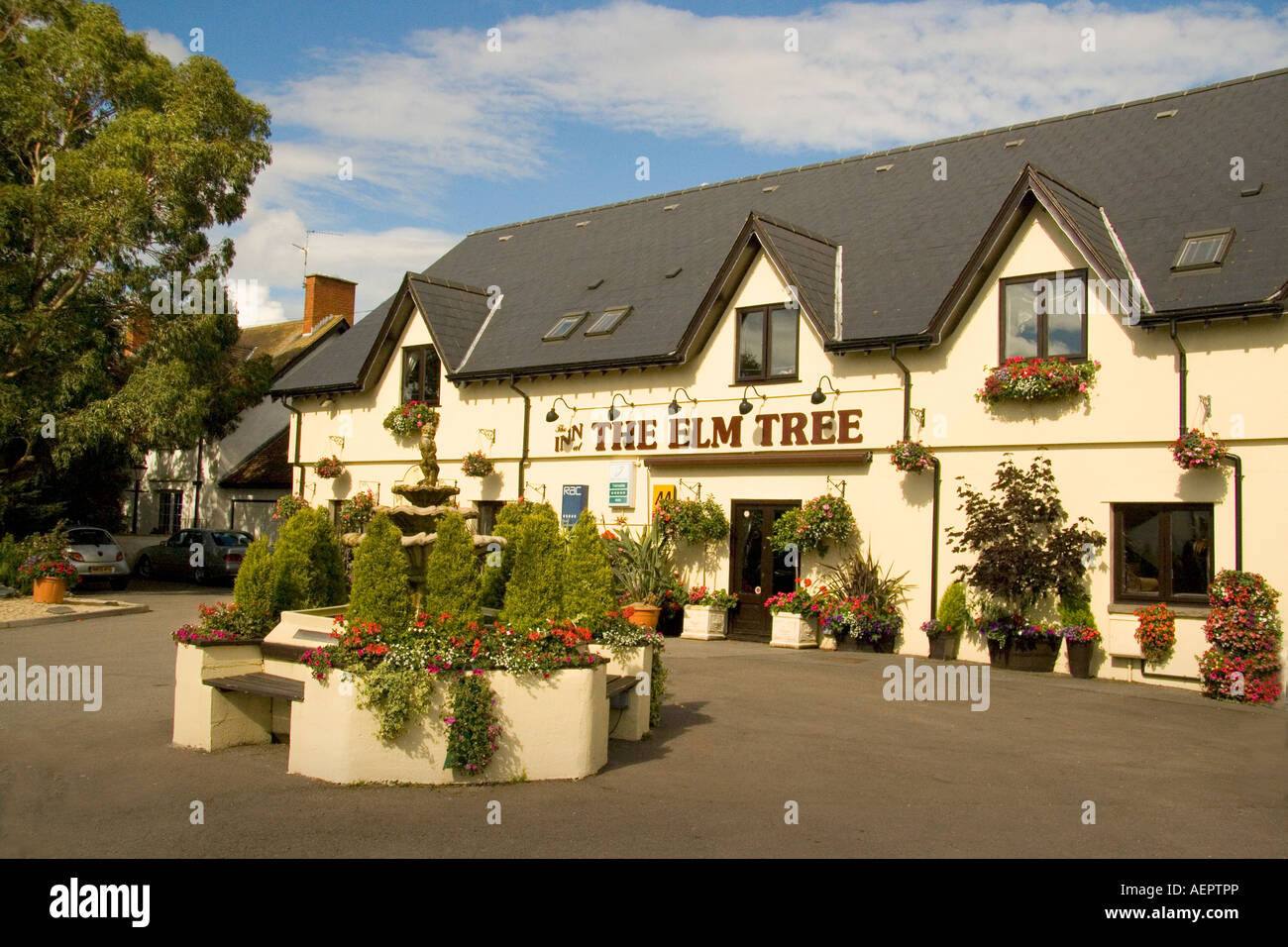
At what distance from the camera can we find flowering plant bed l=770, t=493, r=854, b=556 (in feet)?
57.6

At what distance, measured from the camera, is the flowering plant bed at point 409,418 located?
24141mm

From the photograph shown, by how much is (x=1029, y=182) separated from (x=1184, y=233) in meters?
2.36

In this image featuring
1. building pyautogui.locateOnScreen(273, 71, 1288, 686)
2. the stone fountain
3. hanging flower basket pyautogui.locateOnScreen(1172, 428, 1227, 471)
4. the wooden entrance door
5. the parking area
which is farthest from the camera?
the wooden entrance door

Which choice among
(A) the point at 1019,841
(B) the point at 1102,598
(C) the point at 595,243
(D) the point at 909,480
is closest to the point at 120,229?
(C) the point at 595,243

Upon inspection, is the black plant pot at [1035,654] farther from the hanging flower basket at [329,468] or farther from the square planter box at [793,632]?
the hanging flower basket at [329,468]

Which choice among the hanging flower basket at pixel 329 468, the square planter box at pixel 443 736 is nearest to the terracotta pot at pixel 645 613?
the square planter box at pixel 443 736

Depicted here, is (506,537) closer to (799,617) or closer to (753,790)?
(753,790)

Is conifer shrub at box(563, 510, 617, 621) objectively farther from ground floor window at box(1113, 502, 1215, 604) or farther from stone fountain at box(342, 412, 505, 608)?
ground floor window at box(1113, 502, 1215, 604)

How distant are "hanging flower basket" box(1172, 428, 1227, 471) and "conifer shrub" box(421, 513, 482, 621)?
9.84 metres

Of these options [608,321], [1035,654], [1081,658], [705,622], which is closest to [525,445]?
[608,321]

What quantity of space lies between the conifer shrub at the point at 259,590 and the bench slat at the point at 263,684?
62 centimetres

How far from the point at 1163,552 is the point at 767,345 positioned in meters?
7.37

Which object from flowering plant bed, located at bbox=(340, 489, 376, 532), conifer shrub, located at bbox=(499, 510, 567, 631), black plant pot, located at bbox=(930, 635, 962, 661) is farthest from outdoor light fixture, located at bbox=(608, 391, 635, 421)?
conifer shrub, located at bbox=(499, 510, 567, 631)

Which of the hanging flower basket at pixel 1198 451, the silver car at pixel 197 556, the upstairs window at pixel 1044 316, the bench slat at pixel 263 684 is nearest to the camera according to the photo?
the bench slat at pixel 263 684
